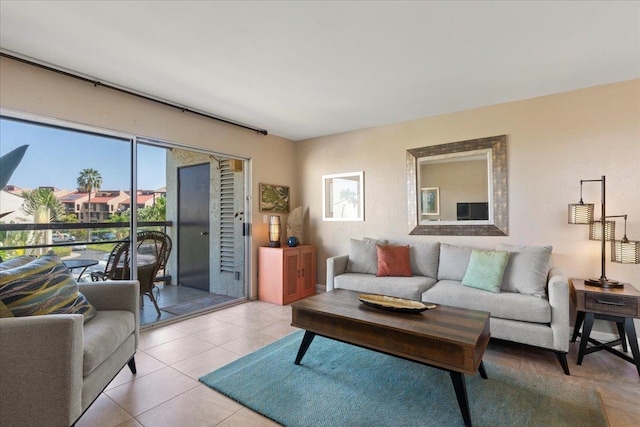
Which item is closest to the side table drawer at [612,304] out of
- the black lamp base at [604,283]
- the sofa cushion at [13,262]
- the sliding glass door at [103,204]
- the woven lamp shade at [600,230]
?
the black lamp base at [604,283]

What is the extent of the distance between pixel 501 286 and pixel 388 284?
105 centimetres

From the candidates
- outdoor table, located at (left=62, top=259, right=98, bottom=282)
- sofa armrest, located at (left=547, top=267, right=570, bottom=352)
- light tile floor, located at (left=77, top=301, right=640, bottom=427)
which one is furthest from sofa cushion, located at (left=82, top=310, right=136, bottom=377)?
sofa armrest, located at (left=547, top=267, right=570, bottom=352)

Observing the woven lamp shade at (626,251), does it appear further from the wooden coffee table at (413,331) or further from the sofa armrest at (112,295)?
the sofa armrest at (112,295)

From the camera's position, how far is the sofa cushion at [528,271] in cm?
262

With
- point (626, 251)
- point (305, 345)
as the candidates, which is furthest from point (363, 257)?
point (626, 251)

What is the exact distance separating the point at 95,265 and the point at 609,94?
17.1ft

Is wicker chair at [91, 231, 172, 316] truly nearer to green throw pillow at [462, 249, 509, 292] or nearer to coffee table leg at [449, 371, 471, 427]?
coffee table leg at [449, 371, 471, 427]

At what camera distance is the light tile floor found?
Answer: 1.75m

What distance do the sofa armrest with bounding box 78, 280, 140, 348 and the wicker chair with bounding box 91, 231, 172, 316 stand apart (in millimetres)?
1035

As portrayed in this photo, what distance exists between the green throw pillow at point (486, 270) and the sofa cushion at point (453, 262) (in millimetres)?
254

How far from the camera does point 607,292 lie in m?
2.29

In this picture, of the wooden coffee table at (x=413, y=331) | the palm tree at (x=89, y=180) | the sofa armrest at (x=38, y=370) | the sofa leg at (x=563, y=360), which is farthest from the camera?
the palm tree at (x=89, y=180)

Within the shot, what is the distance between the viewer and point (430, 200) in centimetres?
372

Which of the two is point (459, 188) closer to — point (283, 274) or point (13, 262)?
point (283, 274)
